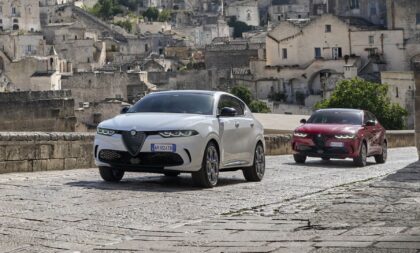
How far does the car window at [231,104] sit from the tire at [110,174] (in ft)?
6.06

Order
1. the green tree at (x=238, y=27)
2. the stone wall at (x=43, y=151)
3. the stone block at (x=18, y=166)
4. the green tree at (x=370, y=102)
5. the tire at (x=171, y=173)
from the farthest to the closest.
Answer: the green tree at (x=238, y=27) → the green tree at (x=370, y=102) → the stone wall at (x=43, y=151) → the stone block at (x=18, y=166) → the tire at (x=171, y=173)

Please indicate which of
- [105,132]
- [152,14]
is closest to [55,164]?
[105,132]

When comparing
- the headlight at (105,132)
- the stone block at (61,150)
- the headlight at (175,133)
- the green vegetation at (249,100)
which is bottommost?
the green vegetation at (249,100)

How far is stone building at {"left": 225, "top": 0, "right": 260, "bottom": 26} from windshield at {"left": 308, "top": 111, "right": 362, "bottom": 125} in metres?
134

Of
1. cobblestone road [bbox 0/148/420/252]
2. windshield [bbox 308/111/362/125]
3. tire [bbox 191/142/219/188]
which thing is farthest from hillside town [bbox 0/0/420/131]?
cobblestone road [bbox 0/148/420/252]

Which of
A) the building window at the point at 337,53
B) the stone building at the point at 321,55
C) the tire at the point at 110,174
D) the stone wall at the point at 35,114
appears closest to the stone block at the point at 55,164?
the tire at the point at 110,174

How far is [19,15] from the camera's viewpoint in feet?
484

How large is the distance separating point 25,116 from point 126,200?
39.4 feet

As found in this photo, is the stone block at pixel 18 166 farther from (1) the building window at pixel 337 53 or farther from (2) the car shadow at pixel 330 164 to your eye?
(1) the building window at pixel 337 53

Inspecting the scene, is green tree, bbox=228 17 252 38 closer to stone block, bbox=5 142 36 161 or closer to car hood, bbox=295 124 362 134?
car hood, bbox=295 124 362 134

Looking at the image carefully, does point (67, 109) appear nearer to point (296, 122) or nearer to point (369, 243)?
point (369, 243)

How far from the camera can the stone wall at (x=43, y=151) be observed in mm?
15605

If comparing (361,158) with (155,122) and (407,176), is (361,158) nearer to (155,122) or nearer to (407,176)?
(407,176)

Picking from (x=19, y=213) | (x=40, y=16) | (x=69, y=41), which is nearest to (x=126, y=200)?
(x=19, y=213)
